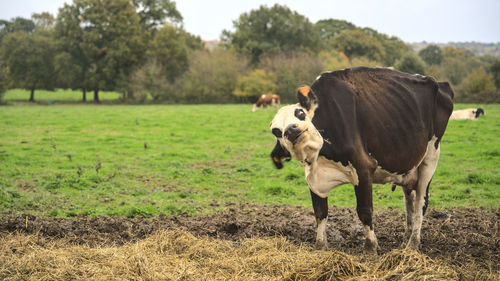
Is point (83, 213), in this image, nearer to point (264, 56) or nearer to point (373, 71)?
point (373, 71)

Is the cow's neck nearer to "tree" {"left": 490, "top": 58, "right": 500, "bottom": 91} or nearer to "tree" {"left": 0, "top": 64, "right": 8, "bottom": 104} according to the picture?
"tree" {"left": 0, "top": 64, "right": 8, "bottom": 104}

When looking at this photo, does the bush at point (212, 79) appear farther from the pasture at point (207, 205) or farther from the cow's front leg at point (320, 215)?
the cow's front leg at point (320, 215)

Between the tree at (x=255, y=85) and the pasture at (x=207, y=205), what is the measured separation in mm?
30705

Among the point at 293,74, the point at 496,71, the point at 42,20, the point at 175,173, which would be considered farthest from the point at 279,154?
the point at 42,20

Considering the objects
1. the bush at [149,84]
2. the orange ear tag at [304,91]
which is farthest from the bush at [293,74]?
the orange ear tag at [304,91]

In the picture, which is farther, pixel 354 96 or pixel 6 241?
pixel 6 241

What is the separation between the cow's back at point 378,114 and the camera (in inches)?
207

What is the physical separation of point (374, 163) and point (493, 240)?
2629 millimetres

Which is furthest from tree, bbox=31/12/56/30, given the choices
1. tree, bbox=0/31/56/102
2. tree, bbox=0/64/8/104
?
tree, bbox=0/64/8/104

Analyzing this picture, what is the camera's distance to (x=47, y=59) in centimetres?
5403

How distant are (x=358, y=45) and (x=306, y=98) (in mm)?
64926

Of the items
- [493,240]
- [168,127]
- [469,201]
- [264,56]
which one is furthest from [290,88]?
[493,240]

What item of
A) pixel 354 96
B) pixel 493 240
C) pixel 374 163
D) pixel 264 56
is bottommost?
pixel 493 240

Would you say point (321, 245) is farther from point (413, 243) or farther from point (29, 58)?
point (29, 58)
